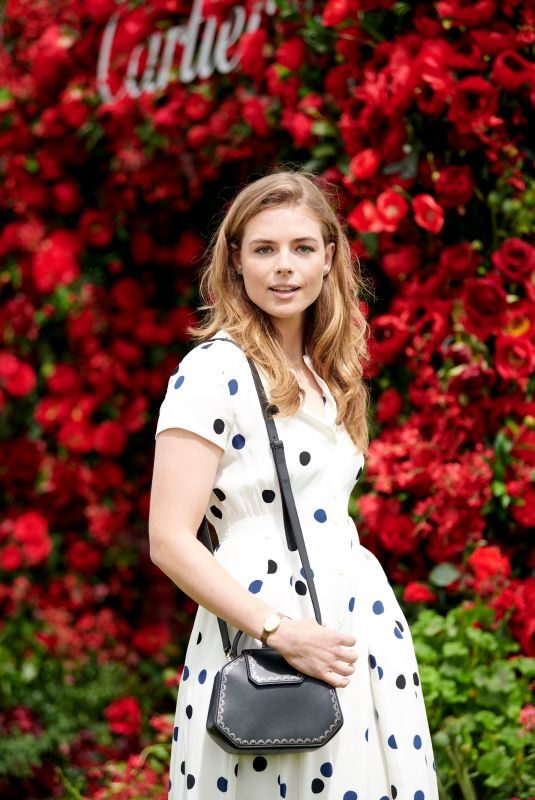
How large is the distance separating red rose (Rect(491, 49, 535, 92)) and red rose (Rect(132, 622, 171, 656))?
2.50 metres

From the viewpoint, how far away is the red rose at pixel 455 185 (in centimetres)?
261

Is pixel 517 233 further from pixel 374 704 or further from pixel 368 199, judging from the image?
pixel 374 704

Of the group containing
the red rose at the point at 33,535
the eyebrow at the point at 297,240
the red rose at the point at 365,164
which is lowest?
the red rose at the point at 33,535

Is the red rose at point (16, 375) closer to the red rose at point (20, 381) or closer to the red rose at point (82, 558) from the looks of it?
the red rose at point (20, 381)

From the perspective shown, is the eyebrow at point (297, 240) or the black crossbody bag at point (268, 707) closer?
the black crossbody bag at point (268, 707)

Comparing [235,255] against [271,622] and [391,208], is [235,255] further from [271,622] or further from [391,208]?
[391,208]

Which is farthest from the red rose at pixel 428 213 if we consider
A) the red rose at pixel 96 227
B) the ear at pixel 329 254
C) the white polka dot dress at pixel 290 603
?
the red rose at pixel 96 227

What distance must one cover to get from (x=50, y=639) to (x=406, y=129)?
7.89 feet

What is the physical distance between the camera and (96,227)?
12.7 feet

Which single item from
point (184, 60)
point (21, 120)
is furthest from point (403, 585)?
point (21, 120)

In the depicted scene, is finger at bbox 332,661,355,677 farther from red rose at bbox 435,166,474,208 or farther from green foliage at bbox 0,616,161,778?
green foliage at bbox 0,616,161,778

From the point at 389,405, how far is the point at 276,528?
1.12 m

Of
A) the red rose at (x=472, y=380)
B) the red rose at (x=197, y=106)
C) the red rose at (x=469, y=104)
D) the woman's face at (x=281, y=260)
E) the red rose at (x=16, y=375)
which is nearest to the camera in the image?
the woman's face at (x=281, y=260)

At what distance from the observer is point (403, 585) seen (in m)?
2.84
